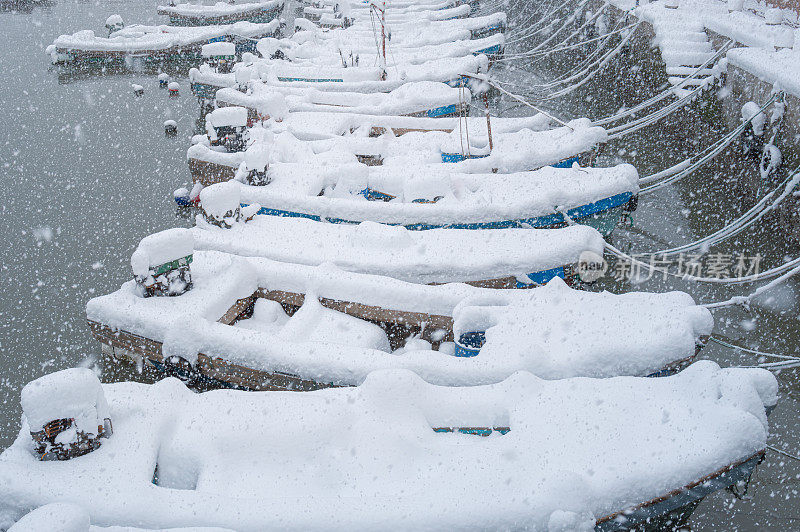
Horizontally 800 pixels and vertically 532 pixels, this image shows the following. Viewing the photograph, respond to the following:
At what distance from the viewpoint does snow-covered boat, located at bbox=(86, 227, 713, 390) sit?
14.0ft

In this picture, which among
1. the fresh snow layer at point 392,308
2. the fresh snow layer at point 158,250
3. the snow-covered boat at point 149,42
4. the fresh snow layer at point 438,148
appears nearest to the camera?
the fresh snow layer at point 392,308

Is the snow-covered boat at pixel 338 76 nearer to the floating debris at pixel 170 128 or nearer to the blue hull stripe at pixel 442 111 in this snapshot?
the blue hull stripe at pixel 442 111

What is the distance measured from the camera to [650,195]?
9.76 m

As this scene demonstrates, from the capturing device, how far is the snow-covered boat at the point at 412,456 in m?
2.98

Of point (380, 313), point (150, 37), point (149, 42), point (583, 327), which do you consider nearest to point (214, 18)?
point (150, 37)

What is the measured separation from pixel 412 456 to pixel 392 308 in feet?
6.50

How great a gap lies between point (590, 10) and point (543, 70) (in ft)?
11.6

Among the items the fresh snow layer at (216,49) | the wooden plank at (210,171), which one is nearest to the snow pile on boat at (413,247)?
the wooden plank at (210,171)

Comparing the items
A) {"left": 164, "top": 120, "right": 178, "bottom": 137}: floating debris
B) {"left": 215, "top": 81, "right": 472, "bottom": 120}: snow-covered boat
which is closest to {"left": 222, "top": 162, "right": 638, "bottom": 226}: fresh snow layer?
{"left": 215, "top": 81, "right": 472, "bottom": 120}: snow-covered boat

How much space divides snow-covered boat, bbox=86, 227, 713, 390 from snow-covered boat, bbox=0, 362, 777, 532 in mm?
444

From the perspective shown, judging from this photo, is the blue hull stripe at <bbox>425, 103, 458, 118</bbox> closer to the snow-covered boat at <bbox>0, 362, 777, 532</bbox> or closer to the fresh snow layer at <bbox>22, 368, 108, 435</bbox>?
the snow-covered boat at <bbox>0, 362, 777, 532</bbox>

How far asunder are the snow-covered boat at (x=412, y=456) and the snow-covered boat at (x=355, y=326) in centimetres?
44

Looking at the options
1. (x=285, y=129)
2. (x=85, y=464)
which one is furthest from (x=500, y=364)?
(x=285, y=129)

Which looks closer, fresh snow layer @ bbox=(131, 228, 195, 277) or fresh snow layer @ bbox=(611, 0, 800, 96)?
fresh snow layer @ bbox=(131, 228, 195, 277)
